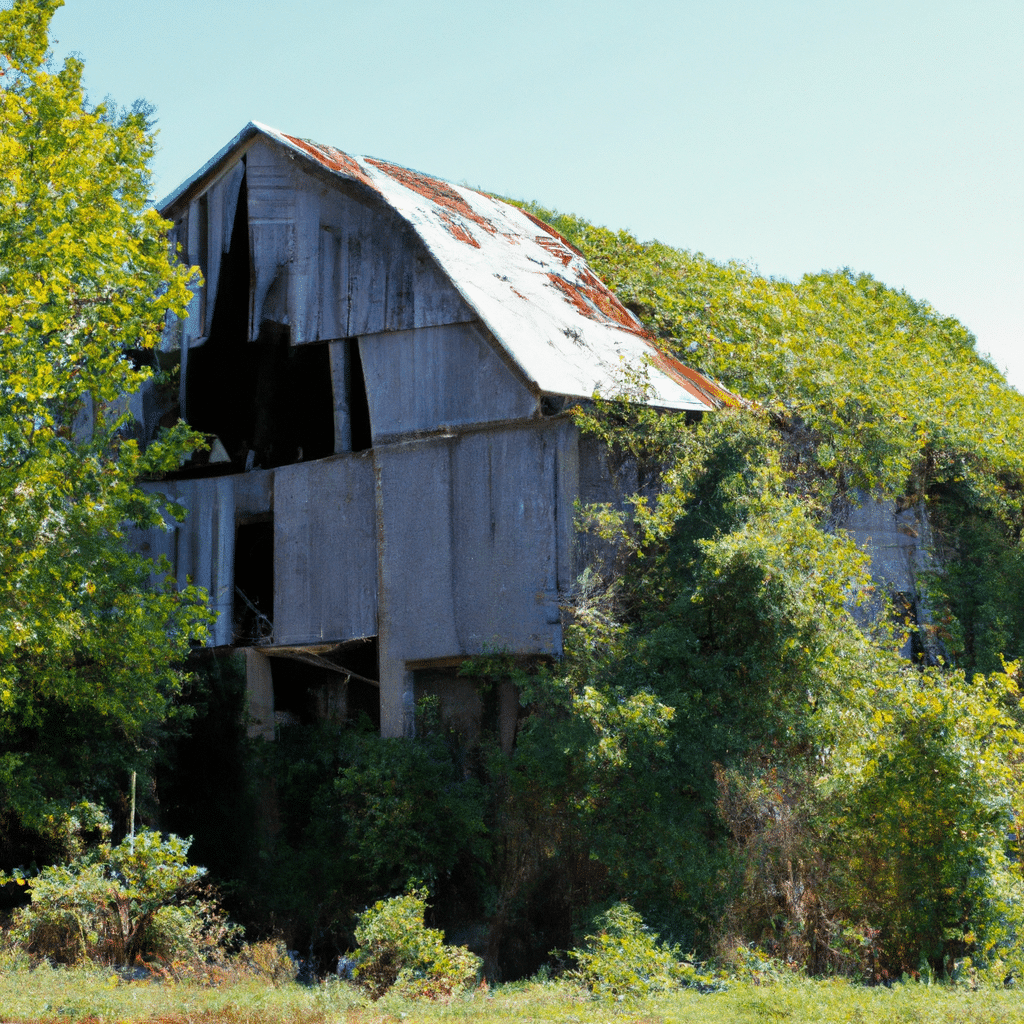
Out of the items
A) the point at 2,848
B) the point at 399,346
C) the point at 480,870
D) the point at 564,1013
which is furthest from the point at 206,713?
the point at 564,1013

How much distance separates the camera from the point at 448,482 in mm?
13805

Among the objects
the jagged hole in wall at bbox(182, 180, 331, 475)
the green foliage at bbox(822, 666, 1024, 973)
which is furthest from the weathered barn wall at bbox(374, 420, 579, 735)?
the green foliage at bbox(822, 666, 1024, 973)

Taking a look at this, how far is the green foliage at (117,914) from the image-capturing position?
10180 mm

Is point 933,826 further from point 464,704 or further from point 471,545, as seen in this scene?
point 471,545

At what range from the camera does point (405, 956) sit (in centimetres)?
985

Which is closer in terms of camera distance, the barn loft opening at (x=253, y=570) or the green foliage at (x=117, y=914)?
the green foliage at (x=117, y=914)

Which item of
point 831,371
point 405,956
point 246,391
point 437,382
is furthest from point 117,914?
point 831,371

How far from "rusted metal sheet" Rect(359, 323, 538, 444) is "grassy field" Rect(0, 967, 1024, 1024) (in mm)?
6829

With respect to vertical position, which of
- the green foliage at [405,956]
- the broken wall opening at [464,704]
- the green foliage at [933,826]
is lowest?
the green foliage at [405,956]

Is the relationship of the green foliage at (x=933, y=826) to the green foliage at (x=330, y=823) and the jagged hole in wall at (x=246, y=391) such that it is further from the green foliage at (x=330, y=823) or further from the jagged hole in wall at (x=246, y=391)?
the jagged hole in wall at (x=246, y=391)

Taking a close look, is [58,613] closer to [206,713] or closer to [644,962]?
[206,713]

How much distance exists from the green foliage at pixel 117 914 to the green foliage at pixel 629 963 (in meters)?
3.49

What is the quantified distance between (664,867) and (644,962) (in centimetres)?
146

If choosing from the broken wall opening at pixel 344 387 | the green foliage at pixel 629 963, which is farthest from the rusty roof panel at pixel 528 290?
the green foliage at pixel 629 963
